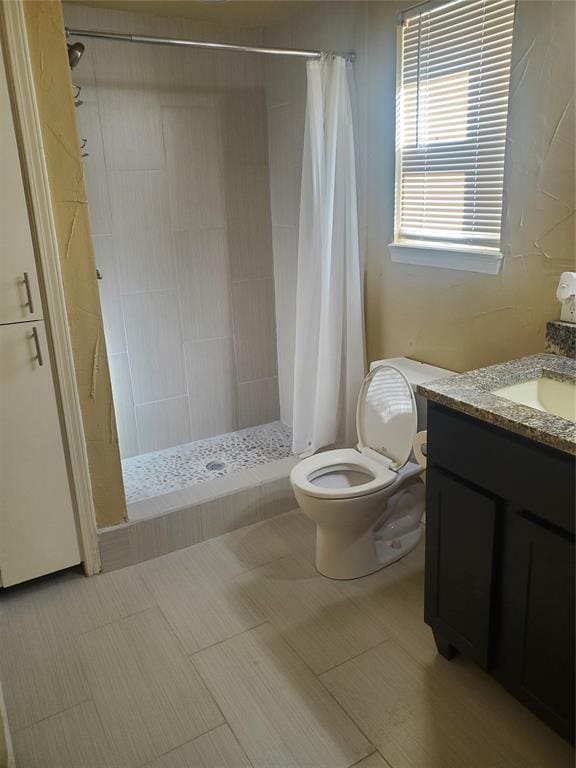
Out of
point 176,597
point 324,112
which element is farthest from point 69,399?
point 324,112

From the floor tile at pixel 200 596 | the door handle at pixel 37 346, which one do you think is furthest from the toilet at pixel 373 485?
the door handle at pixel 37 346

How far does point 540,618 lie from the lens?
149 cm

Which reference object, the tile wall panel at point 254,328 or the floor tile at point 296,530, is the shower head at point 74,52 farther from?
the floor tile at point 296,530

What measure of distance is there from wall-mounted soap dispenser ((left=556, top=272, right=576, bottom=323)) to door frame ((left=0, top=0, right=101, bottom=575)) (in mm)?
1662

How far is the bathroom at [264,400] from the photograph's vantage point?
1.65 m

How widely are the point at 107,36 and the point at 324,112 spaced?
35.8 inches

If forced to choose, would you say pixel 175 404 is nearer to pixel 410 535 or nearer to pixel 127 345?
pixel 127 345

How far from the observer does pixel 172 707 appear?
5.79 ft

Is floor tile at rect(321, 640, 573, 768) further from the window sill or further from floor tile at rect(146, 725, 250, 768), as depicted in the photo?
the window sill

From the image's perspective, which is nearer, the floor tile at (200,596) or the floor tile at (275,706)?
the floor tile at (275,706)

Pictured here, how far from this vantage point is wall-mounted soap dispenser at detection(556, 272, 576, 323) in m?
1.85

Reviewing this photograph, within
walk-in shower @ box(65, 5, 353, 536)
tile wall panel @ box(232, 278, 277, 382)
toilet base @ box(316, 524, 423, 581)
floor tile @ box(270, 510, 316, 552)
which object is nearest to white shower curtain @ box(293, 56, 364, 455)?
walk-in shower @ box(65, 5, 353, 536)

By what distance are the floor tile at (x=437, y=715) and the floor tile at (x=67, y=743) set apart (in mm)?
666

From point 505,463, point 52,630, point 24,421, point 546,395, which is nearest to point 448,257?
point 546,395
